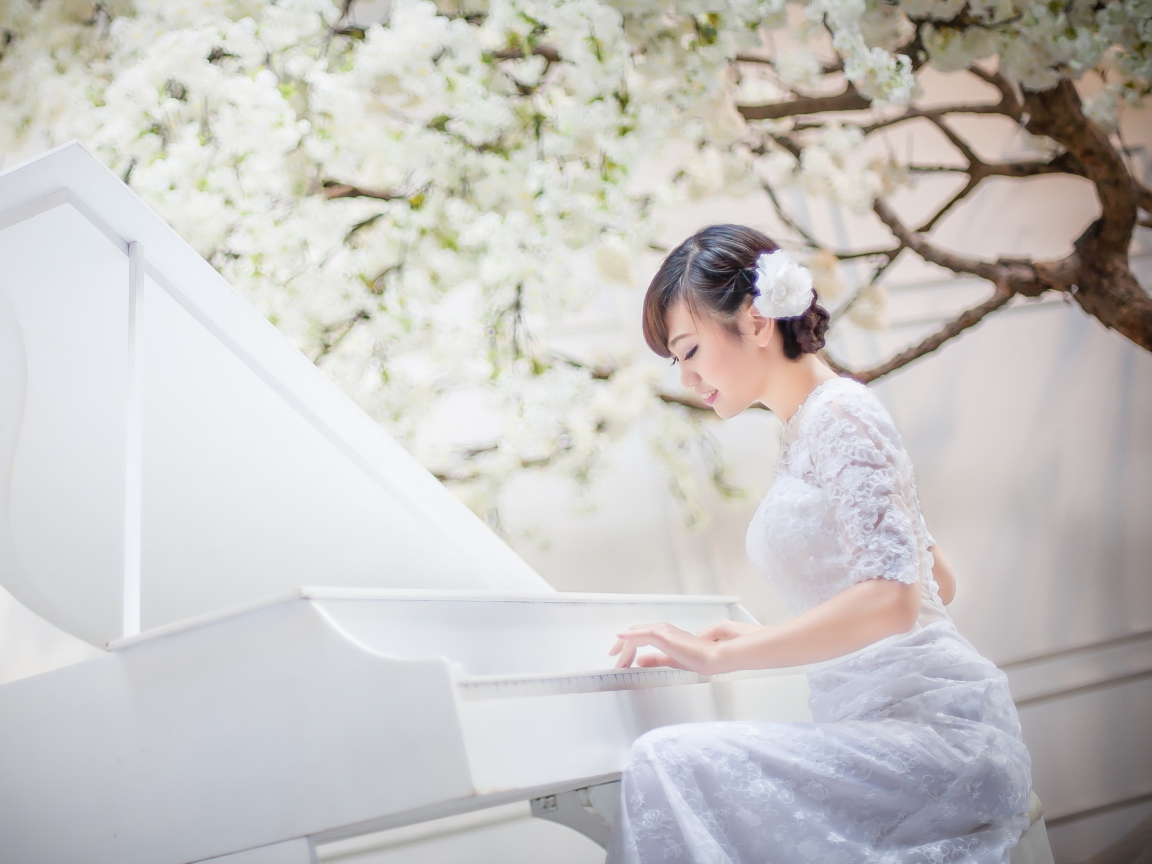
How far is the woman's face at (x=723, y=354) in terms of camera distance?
1649mm

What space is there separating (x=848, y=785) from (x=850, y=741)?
0.06 metres

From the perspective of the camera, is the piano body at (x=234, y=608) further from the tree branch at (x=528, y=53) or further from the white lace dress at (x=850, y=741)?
the tree branch at (x=528, y=53)

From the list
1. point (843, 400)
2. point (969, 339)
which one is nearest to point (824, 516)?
point (843, 400)

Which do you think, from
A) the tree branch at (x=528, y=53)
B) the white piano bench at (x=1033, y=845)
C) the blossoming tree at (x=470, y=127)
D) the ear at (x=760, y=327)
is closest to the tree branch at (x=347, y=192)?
the blossoming tree at (x=470, y=127)

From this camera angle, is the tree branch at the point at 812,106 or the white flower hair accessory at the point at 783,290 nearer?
the white flower hair accessory at the point at 783,290

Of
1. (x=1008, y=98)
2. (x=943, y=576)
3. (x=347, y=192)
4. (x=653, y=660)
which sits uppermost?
(x=347, y=192)

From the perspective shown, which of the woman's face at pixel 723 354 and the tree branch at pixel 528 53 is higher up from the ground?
the tree branch at pixel 528 53

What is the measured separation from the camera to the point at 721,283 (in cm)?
164

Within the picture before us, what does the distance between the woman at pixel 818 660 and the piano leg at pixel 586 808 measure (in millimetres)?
365

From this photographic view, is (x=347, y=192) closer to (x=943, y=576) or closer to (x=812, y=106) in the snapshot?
(x=812, y=106)

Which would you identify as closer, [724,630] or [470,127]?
[724,630]

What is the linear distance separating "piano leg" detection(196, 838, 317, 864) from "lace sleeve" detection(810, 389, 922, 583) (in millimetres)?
818

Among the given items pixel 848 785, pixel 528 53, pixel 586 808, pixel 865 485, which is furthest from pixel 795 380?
pixel 528 53

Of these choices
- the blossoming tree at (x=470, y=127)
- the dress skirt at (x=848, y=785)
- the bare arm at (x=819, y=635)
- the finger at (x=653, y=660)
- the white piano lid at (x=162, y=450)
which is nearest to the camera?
the dress skirt at (x=848, y=785)
